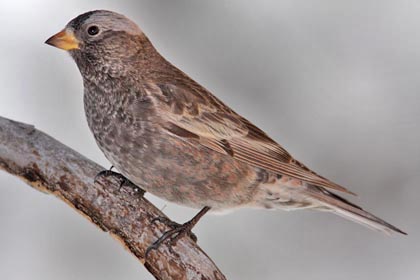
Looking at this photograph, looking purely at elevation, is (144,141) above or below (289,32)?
below

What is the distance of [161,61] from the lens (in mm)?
5891

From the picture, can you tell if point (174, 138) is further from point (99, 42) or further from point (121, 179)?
point (99, 42)

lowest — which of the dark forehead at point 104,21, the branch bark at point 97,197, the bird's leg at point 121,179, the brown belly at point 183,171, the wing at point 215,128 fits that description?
the branch bark at point 97,197

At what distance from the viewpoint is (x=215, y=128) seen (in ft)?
18.8

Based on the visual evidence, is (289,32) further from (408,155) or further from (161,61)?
(161,61)

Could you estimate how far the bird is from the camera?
5551 mm

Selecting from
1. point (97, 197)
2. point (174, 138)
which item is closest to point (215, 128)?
point (174, 138)

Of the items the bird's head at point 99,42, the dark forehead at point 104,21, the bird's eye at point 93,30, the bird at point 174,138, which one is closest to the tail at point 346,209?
the bird at point 174,138

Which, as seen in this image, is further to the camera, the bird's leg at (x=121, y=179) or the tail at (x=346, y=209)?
the bird's leg at (x=121, y=179)

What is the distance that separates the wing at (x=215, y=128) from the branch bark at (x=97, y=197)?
0.52 m

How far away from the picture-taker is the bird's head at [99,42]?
18.8 ft

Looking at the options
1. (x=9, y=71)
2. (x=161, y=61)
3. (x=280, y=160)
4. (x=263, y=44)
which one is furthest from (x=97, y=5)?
(x=280, y=160)

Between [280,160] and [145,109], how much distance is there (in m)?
0.89

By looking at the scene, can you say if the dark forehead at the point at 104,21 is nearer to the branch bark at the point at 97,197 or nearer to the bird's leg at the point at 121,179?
the branch bark at the point at 97,197
